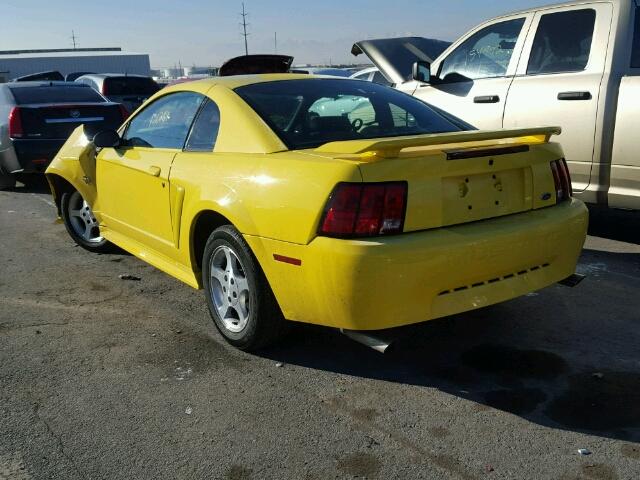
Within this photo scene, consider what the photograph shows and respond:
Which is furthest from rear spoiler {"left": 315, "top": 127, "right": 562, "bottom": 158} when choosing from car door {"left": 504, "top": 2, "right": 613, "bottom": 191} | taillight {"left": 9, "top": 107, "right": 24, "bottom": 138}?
taillight {"left": 9, "top": 107, "right": 24, "bottom": 138}

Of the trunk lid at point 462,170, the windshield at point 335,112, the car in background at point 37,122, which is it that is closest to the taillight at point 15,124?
the car in background at point 37,122

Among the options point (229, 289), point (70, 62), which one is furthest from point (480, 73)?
point (70, 62)

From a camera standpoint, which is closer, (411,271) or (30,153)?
(411,271)

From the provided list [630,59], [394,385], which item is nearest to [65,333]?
[394,385]

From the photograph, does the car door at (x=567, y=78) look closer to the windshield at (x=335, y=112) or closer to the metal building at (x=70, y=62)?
the windshield at (x=335, y=112)

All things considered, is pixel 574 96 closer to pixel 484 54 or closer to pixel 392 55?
pixel 484 54

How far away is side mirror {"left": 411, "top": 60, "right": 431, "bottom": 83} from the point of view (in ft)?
21.3

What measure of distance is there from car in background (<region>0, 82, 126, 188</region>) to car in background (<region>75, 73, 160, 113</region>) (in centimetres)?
500

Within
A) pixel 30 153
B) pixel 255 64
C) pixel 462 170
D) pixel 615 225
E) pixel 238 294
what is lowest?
pixel 615 225

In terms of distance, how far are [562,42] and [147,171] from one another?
380 cm

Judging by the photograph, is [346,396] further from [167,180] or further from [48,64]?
[48,64]

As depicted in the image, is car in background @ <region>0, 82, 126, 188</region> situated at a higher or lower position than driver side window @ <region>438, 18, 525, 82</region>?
lower

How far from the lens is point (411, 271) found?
Result: 113 inches

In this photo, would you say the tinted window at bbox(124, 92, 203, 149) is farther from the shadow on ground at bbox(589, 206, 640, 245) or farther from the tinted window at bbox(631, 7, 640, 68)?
the shadow on ground at bbox(589, 206, 640, 245)
